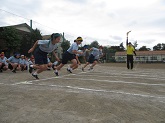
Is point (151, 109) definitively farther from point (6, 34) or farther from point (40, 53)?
point (6, 34)

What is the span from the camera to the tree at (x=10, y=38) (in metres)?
22.2

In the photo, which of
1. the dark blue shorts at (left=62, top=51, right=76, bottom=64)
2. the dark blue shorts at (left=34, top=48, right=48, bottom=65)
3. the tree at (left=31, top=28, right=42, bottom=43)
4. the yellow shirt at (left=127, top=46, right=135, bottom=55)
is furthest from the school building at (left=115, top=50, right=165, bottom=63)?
the dark blue shorts at (left=34, top=48, right=48, bottom=65)

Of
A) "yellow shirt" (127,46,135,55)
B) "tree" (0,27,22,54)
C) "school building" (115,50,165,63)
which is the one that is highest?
"tree" (0,27,22,54)

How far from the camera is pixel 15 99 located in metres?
3.51

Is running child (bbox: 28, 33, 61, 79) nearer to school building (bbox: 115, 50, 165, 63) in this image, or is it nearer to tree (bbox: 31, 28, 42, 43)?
tree (bbox: 31, 28, 42, 43)

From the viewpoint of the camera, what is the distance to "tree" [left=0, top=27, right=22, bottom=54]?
22.2 m

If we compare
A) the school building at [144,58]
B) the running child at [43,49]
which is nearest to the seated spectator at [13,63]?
the running child at [43,49]

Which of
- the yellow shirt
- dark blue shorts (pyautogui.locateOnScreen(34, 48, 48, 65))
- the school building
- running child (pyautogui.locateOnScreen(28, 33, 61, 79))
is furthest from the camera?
the school building

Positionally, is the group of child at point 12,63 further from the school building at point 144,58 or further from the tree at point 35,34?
the school building at point 144,58

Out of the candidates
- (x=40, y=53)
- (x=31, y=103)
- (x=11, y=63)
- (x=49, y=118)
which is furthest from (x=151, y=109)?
(x=11, y=63)

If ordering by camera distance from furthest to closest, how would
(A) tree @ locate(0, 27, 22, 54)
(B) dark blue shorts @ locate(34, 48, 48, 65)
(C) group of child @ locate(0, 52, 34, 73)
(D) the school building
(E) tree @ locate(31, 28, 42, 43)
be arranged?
(D) the school building → (E) tree @ locate(31, 28, 42, 43) → (A) tree @ locate(0, 27, 22, 54) → (C) group of child @ locate(0, 52, 34, 73) → (B) dark blue shorts @ locate(34, 48, 48, 65)

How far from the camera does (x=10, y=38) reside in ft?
72.8

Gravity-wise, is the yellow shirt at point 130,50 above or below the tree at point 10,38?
below

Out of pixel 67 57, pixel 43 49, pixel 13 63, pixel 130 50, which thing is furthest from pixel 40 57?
pixel 130 50
